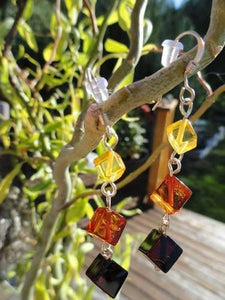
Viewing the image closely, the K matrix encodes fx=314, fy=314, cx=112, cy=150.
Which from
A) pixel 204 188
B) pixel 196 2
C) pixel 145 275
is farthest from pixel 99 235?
pixel 204 188

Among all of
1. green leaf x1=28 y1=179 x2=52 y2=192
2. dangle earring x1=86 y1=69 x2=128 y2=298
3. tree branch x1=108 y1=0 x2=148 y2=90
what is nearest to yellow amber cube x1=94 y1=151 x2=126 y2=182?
dangle earring x1=86 y1=69 x2=128 y2=298

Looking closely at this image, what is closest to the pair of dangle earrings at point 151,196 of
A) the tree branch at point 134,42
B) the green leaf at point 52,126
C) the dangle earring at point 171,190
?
the dangle earring at point 171,190

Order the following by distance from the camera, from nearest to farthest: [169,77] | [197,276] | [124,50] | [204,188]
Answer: [169,77] → [124,50] → [197,276] → [204,188]

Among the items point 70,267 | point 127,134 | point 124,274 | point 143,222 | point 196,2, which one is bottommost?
point 143,222

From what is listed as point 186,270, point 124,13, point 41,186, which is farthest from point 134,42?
point 186,270

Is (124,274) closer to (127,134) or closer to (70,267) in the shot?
(70,267)

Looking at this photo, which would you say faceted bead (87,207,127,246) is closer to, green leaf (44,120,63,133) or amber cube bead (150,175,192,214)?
amber cube bead (150,175,192,214)
